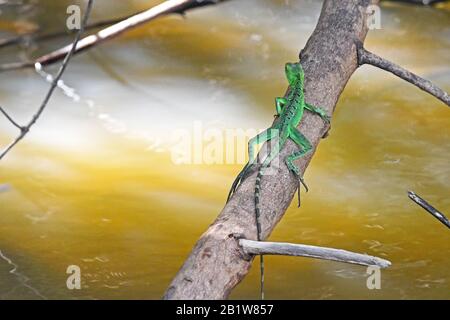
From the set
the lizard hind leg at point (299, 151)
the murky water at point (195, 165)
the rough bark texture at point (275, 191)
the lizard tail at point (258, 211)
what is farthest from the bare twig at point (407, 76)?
the murky water at point (195, 165)

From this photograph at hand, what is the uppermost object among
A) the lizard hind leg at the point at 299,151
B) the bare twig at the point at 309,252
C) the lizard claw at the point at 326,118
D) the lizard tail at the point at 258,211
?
the lizard claw at the point at 326,118

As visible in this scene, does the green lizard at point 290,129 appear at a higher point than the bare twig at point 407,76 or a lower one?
lower

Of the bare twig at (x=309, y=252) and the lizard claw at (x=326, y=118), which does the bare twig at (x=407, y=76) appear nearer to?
the lizard claw at (x=326, y=118)

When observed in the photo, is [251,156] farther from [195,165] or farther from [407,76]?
[195,165]

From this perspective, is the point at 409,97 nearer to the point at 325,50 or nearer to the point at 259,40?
the point at 259,40

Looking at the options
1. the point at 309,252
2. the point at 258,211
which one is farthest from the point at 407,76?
the point at 309,252
